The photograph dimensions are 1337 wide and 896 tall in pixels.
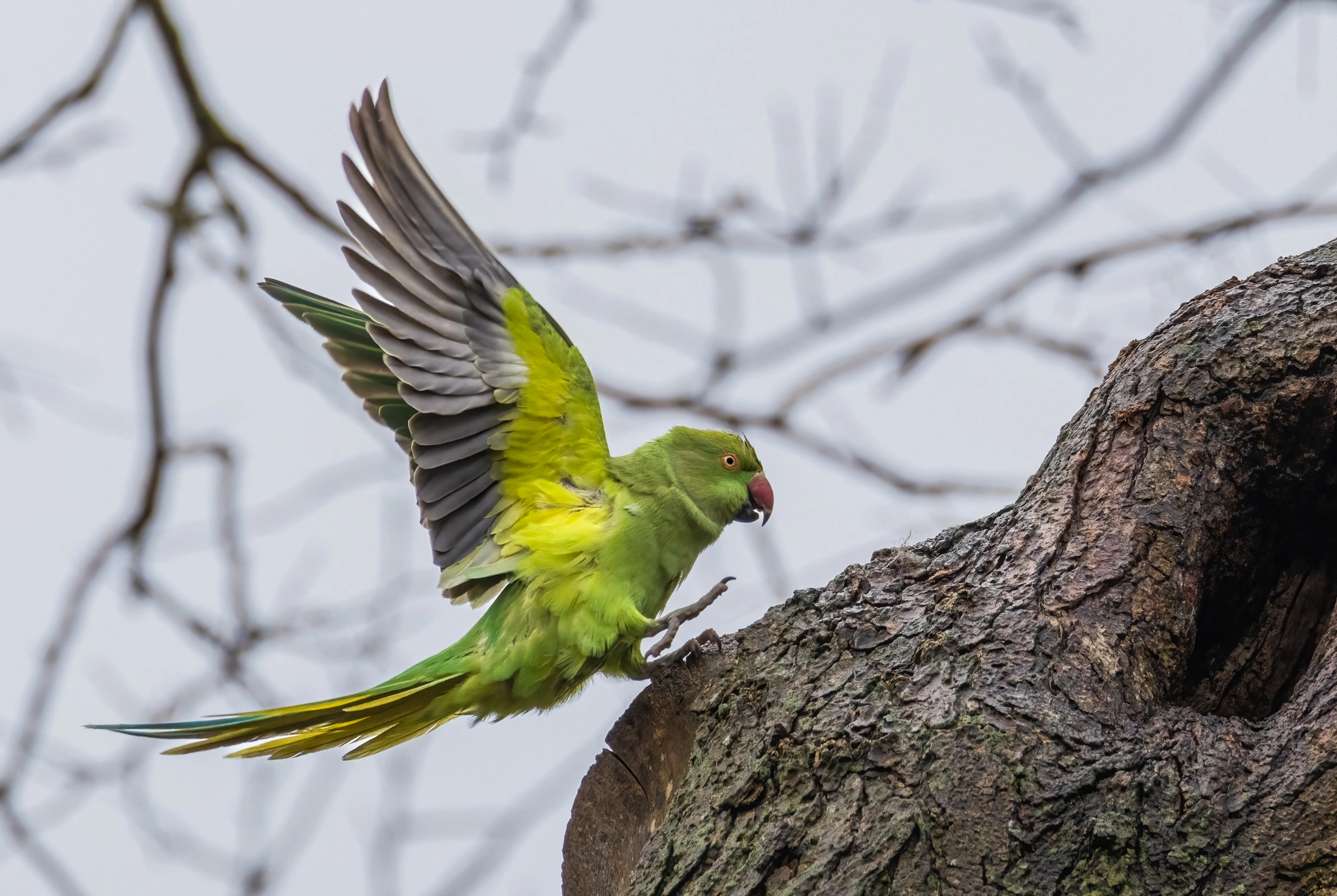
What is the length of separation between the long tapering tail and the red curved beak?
1322 mm

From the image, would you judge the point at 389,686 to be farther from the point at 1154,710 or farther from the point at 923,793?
the point at 1154,710

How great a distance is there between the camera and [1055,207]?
4957mm

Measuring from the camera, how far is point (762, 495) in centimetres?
416

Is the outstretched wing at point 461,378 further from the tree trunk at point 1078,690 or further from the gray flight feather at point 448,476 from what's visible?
the tree trunk at point 1078,690

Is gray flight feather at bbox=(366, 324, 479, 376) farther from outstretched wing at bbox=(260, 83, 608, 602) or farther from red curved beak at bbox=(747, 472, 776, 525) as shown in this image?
red curved beak at bbox=(747, 472, 776, 525)

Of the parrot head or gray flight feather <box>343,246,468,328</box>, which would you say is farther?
the parrot head

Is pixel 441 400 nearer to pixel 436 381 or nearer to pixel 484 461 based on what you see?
pixel 436 381

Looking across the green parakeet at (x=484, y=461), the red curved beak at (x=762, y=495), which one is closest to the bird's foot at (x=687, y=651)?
the green parakeet at (x=484, y=461)

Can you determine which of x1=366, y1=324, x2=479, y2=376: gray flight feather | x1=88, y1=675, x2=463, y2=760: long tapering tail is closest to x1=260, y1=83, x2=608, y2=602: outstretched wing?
x1=366, y1=324, x2=479, y2=376: gray flight feather

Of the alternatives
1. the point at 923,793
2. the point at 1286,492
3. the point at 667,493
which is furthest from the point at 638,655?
the point at 1286,492

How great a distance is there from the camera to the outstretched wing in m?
3.29

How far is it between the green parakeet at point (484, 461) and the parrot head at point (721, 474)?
31cm

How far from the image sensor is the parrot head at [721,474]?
4.00m

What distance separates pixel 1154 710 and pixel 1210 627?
0.51 meters
